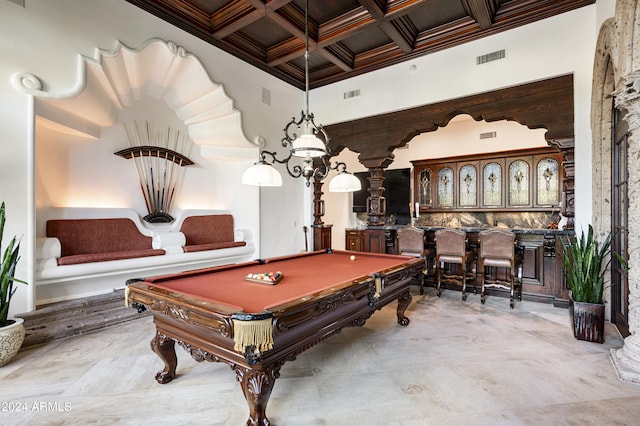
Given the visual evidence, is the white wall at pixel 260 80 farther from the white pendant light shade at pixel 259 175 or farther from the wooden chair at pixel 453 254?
the white pendant light shade at pixel 259 175

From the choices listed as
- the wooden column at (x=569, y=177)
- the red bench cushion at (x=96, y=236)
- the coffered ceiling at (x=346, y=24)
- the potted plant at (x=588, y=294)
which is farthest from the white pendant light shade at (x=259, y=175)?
the wooden column at (x=569, y=177)

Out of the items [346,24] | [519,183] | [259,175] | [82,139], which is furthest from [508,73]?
[82,139]

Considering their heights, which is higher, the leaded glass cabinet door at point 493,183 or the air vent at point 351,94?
the air vent at point 351,94

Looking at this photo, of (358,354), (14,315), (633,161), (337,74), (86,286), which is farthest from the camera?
(337,74)

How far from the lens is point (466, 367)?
2.53 metres

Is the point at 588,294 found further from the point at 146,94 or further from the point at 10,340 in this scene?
the point at 146,94

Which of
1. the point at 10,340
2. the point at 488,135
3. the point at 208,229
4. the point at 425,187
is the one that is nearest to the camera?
the point at 10,340

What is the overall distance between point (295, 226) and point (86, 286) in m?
3.58

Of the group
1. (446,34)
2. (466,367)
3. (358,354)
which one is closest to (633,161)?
(466,367)

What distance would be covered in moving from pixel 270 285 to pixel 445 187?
6.51 metres

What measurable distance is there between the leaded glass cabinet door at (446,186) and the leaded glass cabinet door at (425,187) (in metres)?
0.21

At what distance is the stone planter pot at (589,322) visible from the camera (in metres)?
2.97

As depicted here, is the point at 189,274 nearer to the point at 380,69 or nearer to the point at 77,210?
the point at 77,210

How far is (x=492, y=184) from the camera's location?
7.08 metres
